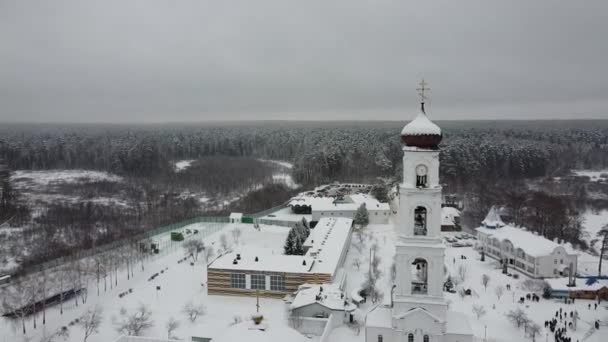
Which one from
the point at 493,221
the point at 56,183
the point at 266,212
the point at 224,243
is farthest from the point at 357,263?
the point at 56,183

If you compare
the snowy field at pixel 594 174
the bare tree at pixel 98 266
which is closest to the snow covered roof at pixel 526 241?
the bare tree at pixel 98 266

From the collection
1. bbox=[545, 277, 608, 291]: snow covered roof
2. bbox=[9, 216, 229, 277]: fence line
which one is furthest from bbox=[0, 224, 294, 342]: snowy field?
bbox=[545, 277, 608, 291]: snow covered roof

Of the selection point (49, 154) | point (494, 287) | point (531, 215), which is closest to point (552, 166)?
point (531, 215)

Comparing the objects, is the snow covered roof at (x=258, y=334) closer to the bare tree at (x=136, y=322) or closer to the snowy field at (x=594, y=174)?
the bare tree at (x=136, y=322)

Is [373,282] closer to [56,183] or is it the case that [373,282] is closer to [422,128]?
[422,128]

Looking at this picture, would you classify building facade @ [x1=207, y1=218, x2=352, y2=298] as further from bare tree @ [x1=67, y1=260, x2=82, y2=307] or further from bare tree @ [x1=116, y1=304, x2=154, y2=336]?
bare tree @ [x1=67, y1=260, x2=82, y2=307]

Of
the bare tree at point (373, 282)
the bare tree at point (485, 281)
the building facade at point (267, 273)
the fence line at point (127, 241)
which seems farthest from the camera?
the fence line at point (127, 241)

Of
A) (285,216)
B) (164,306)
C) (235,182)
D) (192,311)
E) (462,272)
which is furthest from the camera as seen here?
(235,182)

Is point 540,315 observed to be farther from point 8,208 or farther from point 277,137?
point 277,137
